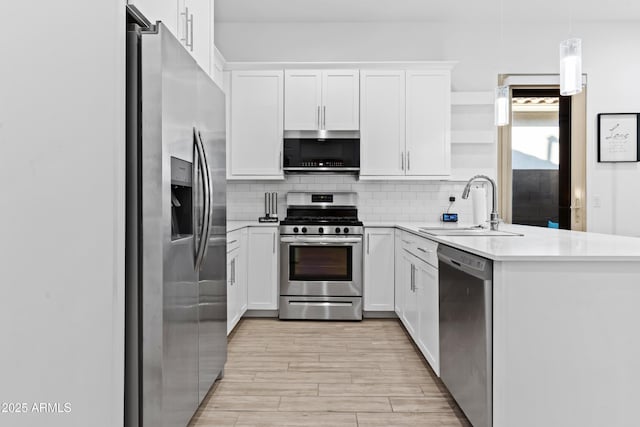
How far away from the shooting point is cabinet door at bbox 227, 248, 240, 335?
3.58 meters

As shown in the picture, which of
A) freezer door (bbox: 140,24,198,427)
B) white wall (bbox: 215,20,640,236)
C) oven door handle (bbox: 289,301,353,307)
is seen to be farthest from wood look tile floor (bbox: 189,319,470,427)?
white wall (bbox: 215,20,640,236)

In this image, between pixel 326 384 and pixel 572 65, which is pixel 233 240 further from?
pixel 572 65

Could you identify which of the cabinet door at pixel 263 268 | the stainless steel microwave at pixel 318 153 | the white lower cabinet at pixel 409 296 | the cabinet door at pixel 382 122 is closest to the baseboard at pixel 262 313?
the cabinet door at pixel 263 268

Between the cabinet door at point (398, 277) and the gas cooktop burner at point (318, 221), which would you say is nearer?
the cabinet door at point (398, 277)

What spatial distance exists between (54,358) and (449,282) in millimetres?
1756

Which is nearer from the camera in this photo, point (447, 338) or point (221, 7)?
point (447, 338)

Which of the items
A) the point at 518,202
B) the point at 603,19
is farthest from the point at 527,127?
the point at 603,19

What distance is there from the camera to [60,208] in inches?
56.2

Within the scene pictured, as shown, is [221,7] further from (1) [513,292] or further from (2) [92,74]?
(1) [513,292]

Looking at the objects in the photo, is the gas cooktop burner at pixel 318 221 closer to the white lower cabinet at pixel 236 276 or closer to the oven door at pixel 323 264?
the oven door at pixel 323 264

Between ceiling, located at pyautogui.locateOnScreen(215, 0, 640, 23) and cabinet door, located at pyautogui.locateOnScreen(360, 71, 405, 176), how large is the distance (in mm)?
623

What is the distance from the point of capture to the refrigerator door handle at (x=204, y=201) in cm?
207

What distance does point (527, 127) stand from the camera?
16.6 ft

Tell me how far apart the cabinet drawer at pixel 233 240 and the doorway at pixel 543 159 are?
108 inches
